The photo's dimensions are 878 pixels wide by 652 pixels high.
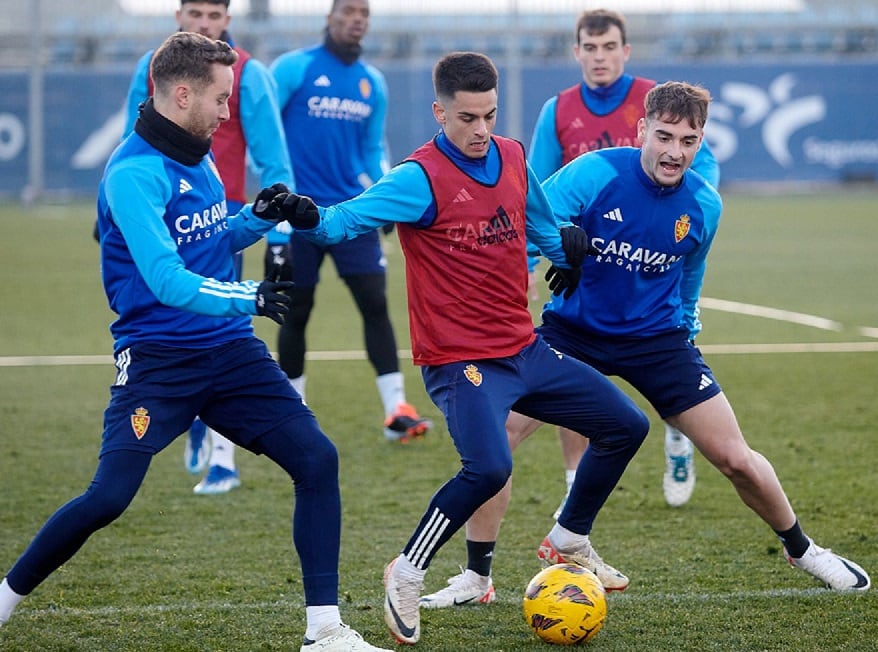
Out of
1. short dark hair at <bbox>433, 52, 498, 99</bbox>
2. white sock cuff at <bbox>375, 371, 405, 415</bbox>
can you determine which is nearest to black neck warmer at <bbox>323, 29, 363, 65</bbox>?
white sock cuff at <bbox>375, 371, 405, 415</bbox>

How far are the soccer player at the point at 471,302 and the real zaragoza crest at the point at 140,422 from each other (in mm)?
822

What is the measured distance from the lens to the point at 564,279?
5.17 metres

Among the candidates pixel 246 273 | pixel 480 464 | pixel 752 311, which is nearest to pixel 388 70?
pixel 246 273

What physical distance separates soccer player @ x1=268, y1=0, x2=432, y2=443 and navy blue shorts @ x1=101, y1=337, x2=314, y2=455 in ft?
11.1

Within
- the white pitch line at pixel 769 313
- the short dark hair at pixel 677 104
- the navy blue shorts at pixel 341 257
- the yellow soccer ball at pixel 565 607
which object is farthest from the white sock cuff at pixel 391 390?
the white pitch line at pixel 769 313

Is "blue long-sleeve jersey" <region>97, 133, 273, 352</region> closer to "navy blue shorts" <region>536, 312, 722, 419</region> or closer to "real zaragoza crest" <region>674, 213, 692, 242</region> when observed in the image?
"navy blue shorts" <region>536, 312, 722, 419</region>

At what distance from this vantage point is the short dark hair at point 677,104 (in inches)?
202

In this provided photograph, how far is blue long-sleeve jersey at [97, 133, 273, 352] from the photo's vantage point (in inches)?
166

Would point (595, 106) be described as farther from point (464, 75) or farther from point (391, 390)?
point (464, 75)

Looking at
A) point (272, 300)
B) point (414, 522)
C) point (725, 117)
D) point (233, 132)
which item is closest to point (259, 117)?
point (233, 132)

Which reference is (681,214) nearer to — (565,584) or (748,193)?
(565,584)

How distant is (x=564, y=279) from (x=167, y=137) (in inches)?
63.6

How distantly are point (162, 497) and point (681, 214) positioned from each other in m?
3.17

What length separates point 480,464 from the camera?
4.64 meters
